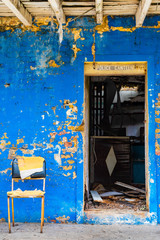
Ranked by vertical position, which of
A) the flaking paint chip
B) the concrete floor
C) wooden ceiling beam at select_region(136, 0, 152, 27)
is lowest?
the concrete floor

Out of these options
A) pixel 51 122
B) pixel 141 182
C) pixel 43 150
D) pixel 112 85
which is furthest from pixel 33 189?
pixel 112 85

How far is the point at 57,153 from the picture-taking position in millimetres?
4477

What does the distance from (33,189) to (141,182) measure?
144 inches

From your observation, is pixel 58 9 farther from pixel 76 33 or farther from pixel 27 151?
pixel 27 151

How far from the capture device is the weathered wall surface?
4.42 metres

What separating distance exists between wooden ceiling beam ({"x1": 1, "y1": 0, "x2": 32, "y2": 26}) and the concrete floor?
3200 mm

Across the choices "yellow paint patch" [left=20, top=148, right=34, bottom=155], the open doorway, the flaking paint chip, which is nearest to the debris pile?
the open doorway

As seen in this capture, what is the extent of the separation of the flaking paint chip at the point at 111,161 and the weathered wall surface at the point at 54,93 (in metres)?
2.05

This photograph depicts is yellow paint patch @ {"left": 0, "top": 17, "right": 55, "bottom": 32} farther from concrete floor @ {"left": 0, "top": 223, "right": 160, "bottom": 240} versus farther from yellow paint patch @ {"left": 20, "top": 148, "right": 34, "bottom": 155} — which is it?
concrete floor @ {"left": 0, "top": 223, "right": 160, "bottom": 240}

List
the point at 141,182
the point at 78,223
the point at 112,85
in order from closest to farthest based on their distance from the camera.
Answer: the point at 78,223
the point at 141,182
the point at 112,85

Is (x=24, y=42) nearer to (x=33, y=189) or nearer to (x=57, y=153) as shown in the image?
(x=57, y=153)

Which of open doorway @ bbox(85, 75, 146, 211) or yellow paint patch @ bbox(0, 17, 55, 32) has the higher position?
yellow paint patch @ bbox(0, 17, 55, 32)

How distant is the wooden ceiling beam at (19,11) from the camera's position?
3.76 meters

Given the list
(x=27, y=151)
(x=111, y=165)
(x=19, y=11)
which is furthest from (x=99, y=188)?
(x=19, y=11)
